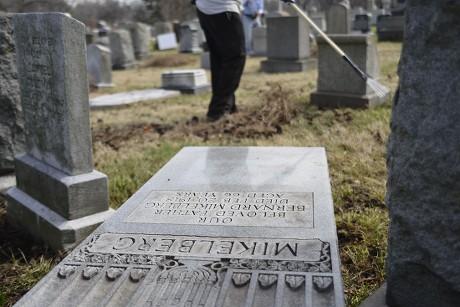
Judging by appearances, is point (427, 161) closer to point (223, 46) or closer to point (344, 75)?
point (223, 46)

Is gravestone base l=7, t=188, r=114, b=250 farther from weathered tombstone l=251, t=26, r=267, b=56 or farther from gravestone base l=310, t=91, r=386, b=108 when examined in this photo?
weathered tombstone l=251, t=26, r=267, b=56

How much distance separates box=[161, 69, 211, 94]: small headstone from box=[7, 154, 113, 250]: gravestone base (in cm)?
508

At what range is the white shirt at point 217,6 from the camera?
5.50 m

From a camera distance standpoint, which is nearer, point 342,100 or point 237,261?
point 237,261

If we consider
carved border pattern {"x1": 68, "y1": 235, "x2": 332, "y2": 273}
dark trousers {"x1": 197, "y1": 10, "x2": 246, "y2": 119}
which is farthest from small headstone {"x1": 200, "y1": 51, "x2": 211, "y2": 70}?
carved border pattern {"x1": 68, "y1": 235, "x2": 332, "y2": 273}

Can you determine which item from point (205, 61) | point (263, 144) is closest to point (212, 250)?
point (263, 144)

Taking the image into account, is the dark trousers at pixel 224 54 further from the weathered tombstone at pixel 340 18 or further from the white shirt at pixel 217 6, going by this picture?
the weathered tombstone at pixel 340 18

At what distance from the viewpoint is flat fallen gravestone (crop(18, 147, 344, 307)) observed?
5.84 feet

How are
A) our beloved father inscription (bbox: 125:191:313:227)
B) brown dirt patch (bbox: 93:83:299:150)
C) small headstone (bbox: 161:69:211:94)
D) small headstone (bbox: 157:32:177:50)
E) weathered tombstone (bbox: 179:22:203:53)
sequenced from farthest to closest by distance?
small headstone (bbox: 157:32:177:50) < weathered tombstone (bbox: 179:22:203:53) < small headstone (bbox: 161:69:211:94) < brown dirt patch (bbox: 93:83:299:150) < our beloved father inscription (bbox: 125:191:313:227)

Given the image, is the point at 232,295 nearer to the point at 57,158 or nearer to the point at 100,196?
the point at 100,196

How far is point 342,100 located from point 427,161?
4582mm

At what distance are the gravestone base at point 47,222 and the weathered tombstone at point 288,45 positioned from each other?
755cm

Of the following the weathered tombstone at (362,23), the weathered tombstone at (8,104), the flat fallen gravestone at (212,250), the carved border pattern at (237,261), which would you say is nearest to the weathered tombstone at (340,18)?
the weathered tombstone at (362,23)

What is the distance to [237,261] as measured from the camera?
6.46 feet
